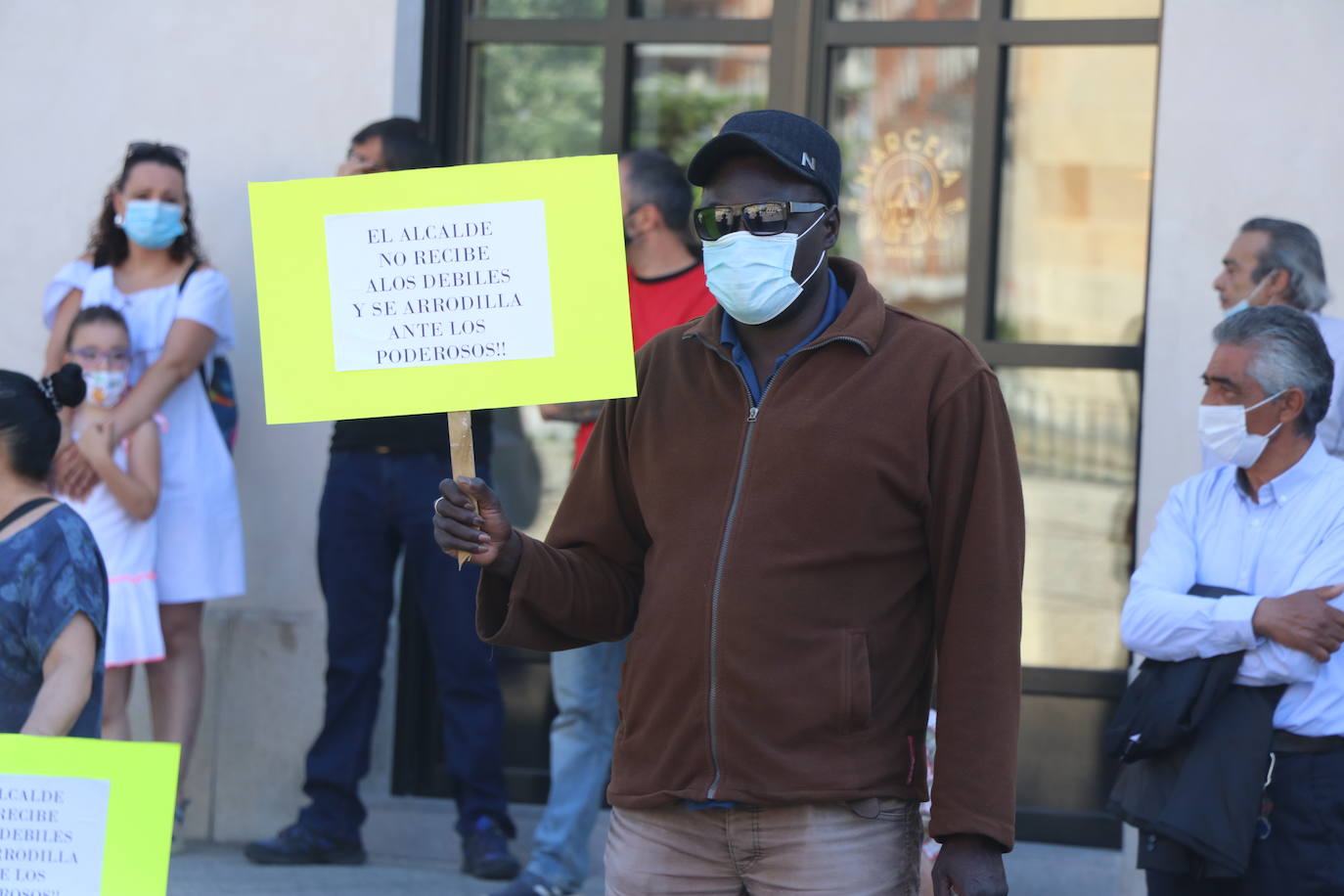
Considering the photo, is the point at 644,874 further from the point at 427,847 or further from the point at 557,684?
the point at 427,847

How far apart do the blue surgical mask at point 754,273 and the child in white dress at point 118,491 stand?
11.0 feet

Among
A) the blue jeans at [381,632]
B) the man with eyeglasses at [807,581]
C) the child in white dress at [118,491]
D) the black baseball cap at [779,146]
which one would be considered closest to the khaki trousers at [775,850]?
the man with eyeglasses at [807,581]

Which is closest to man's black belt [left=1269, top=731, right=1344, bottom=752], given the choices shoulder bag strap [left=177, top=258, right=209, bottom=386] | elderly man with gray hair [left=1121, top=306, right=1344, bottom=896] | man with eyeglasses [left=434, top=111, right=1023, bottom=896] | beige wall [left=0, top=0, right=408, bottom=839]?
elderly man with gray hair [left=1121, top=306, right=1344, bottom=896]

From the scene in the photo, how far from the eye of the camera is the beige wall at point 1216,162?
530 centimetres

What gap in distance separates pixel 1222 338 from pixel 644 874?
2.05 meters

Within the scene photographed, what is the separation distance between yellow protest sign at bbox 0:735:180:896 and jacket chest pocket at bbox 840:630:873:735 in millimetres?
1145

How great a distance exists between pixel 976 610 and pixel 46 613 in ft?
6.60

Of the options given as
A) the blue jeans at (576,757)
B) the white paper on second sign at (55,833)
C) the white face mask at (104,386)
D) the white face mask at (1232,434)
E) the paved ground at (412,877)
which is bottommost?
the paved ground at (412,877)

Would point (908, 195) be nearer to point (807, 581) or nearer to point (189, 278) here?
point (189, 278)

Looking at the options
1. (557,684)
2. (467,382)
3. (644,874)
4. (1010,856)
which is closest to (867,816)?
(644,874)

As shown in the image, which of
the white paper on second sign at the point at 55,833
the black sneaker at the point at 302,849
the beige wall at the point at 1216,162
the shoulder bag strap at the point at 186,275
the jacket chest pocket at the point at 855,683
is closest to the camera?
the jacket chest pocket at the point at 855,683

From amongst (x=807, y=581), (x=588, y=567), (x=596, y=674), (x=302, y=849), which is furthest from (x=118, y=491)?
(x=807, y=581)

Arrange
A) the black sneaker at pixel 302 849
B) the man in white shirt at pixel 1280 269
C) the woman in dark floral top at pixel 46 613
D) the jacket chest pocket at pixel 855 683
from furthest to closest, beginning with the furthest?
the black sneaker at pixel 302 849 < the man in white shirt at pixel 1280 269 < the woman in dark floral top at pixel 46 613 < the jacket chest pocket at pixel 855 683

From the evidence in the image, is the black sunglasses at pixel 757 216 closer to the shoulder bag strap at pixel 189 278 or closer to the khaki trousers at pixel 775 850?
the khaki trousers at pixel 775 850
